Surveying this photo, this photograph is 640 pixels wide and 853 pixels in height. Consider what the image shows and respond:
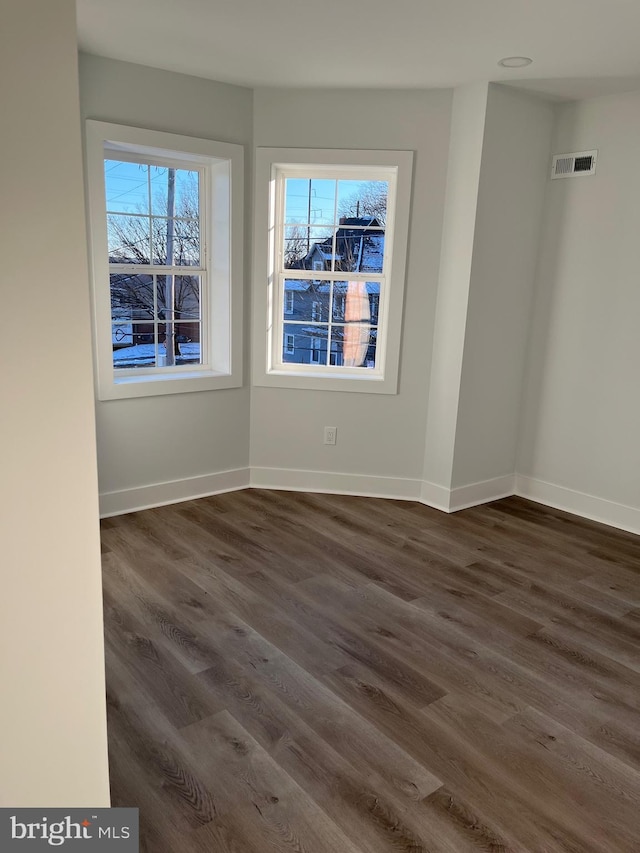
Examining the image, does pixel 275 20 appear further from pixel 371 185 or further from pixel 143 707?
pixel 143 707

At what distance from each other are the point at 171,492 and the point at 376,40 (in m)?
2.86

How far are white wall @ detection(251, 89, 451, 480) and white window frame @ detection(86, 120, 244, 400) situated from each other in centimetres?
33

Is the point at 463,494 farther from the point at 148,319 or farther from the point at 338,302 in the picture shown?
the point at 148,319

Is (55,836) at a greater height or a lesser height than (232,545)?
greater

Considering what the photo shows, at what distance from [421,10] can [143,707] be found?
2.97m

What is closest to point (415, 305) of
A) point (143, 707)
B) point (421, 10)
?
point (421, 10)

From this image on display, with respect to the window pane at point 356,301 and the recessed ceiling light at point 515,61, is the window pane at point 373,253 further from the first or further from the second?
the recessed ceiling light at point 515,61

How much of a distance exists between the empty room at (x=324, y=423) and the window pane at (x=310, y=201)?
20 millimetres

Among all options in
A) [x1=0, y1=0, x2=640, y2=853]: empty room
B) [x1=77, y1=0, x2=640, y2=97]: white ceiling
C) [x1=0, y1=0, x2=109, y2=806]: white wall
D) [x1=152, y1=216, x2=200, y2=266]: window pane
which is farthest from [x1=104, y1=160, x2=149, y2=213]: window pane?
[x1=0, y1=0, x2=109, y2=806]: white wall

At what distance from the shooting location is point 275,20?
2875 mm

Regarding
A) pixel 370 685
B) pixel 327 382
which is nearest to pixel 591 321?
pixel 327 382

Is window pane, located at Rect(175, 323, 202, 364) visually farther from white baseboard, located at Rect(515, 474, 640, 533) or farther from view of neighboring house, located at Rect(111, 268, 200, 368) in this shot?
white baseboard, located at Rect(515, 474, 640, 533)

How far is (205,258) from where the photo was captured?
14.2 ft

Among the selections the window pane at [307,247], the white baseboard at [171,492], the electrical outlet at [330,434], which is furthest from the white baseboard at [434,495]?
the window pane at [307,247]
